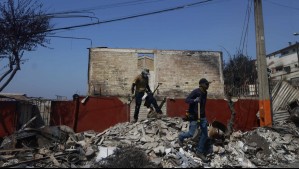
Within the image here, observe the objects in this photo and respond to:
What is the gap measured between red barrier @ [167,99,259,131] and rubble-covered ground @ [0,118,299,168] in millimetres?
3090

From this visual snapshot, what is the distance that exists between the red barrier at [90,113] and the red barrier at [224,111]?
7.31 feet

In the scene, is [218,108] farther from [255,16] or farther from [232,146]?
[232,146]

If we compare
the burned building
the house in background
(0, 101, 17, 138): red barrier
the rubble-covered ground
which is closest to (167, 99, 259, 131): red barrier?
the rubble-covered ground

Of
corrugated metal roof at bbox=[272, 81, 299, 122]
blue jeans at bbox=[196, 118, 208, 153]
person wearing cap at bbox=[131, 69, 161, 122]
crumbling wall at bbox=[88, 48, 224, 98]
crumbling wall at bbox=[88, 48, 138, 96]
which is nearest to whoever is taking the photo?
blue jeans at bbox=[196, 118, 208, 153]

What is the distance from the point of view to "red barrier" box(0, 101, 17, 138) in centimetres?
1453

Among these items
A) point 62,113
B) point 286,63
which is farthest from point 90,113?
point 286,63

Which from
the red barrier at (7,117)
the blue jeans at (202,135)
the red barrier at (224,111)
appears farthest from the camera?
the red barrier at (224,111)

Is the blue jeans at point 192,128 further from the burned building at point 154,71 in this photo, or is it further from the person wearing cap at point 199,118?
the burned building at point 154,71

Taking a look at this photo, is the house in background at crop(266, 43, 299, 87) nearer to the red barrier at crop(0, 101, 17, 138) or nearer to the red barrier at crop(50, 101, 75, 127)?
the red barrier at crop(50, 101, 75, 127)

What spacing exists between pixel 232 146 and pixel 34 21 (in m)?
11.5

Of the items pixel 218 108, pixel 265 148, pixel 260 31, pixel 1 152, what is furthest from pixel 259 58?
pixel 1 152

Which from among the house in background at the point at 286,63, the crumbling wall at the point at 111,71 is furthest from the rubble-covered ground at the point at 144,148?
the house in background at the point at 286,63

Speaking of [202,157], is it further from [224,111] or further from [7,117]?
[7,117]

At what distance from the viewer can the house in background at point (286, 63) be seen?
48.2m
